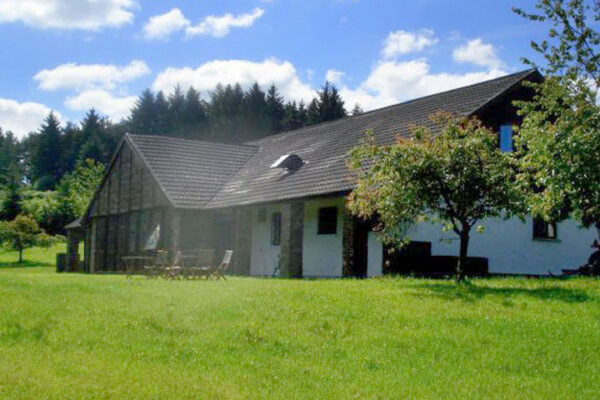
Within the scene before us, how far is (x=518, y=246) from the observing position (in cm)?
2522

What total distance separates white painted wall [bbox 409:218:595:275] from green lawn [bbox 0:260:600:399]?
8824 mm

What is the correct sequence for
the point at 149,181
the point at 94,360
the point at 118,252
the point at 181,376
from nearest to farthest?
1. the point at 181,376
2. the point at 94,360
3. the point at 149,181
4. the point at 118,252

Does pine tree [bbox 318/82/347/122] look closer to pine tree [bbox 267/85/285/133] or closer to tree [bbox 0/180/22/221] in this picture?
pine tree [bbox 267/85/285/133]

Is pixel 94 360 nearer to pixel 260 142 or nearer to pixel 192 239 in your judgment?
pixel 192 239

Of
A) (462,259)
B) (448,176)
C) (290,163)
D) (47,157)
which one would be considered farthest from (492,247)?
(47,157)

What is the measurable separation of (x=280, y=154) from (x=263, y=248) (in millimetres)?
6235

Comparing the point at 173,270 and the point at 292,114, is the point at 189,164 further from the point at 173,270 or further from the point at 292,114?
the point at 292,114

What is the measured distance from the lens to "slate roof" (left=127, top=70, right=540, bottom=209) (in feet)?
83.7

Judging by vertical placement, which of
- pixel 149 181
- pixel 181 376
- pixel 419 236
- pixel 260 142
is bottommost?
pixel 181 376

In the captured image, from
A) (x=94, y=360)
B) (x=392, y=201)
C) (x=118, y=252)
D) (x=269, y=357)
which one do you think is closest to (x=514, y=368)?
(x=269, y=357)

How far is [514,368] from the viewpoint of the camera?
29.7 feet

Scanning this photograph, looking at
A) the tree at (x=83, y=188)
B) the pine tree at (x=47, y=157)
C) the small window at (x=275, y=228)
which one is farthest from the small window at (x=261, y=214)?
→ the pine tree at (x=47, y=157)

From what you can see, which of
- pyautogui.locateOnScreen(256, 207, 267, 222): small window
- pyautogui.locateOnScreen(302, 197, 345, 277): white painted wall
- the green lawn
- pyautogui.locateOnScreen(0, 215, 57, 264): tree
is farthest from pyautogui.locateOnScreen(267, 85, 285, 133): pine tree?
the green lawn

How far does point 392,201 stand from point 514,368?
27.4ft
